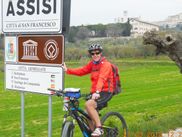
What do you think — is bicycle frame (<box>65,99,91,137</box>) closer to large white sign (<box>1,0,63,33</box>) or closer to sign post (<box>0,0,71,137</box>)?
sign post (<box>0,0,71,137</box>)

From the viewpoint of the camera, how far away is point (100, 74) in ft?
18.8

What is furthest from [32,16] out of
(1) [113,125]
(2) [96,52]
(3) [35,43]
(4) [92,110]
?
(1) [113,125]

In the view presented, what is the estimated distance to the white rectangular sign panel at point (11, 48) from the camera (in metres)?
5.68

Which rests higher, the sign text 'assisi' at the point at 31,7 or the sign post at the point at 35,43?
the sign text 'assisi' at the point at 31,7

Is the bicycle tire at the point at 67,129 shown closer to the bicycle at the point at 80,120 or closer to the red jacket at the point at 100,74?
the bicycle at the point at 80,120

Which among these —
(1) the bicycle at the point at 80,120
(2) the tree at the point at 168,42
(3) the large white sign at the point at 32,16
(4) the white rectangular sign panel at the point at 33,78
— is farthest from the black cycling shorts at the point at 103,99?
(2) the tree at the point at 168,42

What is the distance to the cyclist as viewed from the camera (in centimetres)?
566

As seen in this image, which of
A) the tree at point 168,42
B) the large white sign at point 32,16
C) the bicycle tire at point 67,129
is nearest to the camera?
the large white sign at point 32,16

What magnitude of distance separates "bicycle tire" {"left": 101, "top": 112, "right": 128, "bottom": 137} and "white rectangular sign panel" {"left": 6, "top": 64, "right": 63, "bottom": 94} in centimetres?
140

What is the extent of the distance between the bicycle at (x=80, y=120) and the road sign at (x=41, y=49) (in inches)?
17.2

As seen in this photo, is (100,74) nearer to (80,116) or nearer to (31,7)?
(80,116)

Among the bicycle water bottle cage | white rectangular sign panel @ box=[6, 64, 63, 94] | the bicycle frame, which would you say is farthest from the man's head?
white rectangular sign panel @ box=[6, 64, 63, 94]

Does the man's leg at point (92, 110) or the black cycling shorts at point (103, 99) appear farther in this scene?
the black cycling shorts at point (103, 99)

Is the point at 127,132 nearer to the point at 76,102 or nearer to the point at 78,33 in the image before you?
the point at 76,102
